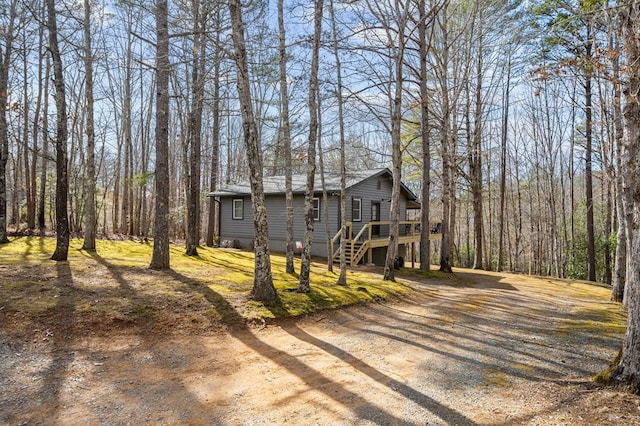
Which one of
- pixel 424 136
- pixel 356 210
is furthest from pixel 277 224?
pixel 424 136

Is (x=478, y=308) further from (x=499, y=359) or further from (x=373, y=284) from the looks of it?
(x=499, y=359)

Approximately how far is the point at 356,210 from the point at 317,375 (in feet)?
46.4

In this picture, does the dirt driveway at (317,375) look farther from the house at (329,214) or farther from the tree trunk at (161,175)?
the house at (329,214)

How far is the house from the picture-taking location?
1652 centimetres

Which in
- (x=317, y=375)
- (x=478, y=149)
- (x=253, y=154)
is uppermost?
(x=478, y=149)

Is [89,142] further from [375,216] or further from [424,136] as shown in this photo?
[375,216]

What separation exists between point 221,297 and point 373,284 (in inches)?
183

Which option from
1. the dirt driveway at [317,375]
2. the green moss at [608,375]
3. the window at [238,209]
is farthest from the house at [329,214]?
the green moss at [608,375]

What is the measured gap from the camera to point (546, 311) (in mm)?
7852

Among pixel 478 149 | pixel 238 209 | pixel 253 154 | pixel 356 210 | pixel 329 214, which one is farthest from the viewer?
pixel 238 209

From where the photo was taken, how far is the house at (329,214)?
16.5m

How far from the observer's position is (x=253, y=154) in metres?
6.23

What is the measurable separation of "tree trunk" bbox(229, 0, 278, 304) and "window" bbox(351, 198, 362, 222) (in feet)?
37.3

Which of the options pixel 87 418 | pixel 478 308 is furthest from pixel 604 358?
pixel 87 418
